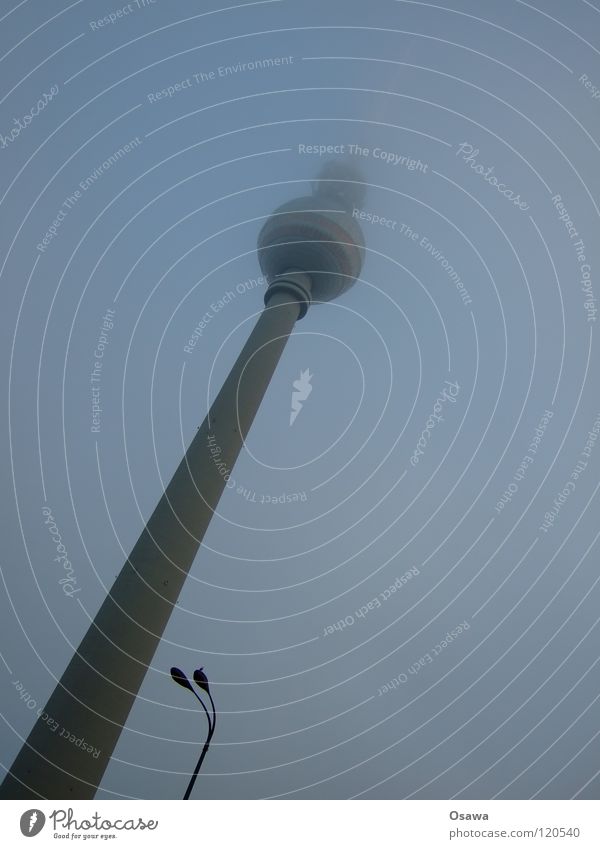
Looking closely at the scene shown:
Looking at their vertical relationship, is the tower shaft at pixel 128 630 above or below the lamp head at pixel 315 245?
below

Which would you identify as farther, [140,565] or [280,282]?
[280,282]

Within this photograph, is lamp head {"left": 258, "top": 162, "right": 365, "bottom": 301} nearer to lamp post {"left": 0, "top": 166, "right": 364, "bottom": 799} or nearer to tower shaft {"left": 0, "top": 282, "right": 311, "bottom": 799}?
lamp post {"left": 0, "top": 166, "right": 364, "bottom": 799}

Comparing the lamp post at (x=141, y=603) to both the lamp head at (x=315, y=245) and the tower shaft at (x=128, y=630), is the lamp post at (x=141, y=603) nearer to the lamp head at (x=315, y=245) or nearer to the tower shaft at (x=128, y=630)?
the tower shaft at (x=128, y=630)

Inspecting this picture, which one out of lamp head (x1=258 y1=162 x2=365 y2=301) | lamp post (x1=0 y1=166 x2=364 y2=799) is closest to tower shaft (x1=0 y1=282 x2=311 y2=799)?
lamp post (x1=0 y1=166 x2=364 y2=799)

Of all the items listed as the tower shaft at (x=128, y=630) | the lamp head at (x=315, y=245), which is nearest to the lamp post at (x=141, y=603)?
the tower shaft at (x=128, y=630)
